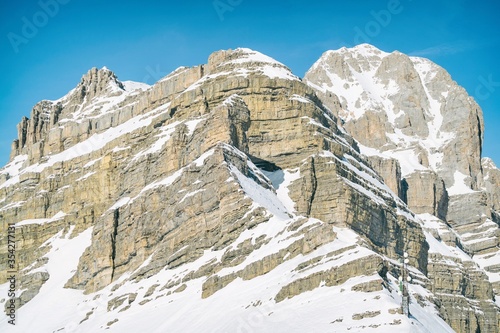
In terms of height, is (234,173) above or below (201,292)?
above

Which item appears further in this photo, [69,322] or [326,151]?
[326,151]

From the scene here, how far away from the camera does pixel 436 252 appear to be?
7667 inches

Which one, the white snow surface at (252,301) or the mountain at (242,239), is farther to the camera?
the mountain at (242,239)

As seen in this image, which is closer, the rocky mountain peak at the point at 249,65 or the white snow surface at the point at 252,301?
the white snow surface at the point at 252,301

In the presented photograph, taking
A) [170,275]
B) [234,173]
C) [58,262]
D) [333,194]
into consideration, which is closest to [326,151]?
[333,194]

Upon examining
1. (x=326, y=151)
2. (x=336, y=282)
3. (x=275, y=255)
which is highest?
(x=326, y=151)

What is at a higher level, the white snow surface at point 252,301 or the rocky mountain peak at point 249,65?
the rocky mountain peak at point 249,65

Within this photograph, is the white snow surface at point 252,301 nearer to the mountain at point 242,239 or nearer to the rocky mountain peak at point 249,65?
the mountain at point 242,239

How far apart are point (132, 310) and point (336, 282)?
1805 inches

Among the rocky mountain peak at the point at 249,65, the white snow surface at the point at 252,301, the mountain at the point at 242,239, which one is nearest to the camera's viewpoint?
the white snow surface at the point at 252,301

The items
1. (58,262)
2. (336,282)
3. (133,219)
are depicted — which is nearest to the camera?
(336,282)

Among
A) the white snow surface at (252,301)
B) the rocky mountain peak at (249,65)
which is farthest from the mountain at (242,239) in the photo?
the rocky mountain peak at (249,65)

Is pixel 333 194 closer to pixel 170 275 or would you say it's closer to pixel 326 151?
pixel 326 151

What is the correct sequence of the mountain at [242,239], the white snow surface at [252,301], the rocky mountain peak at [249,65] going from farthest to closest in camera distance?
the rocky mountain peak at [249,65], the mountain at [242,239], the white snow surface at [252,301]
